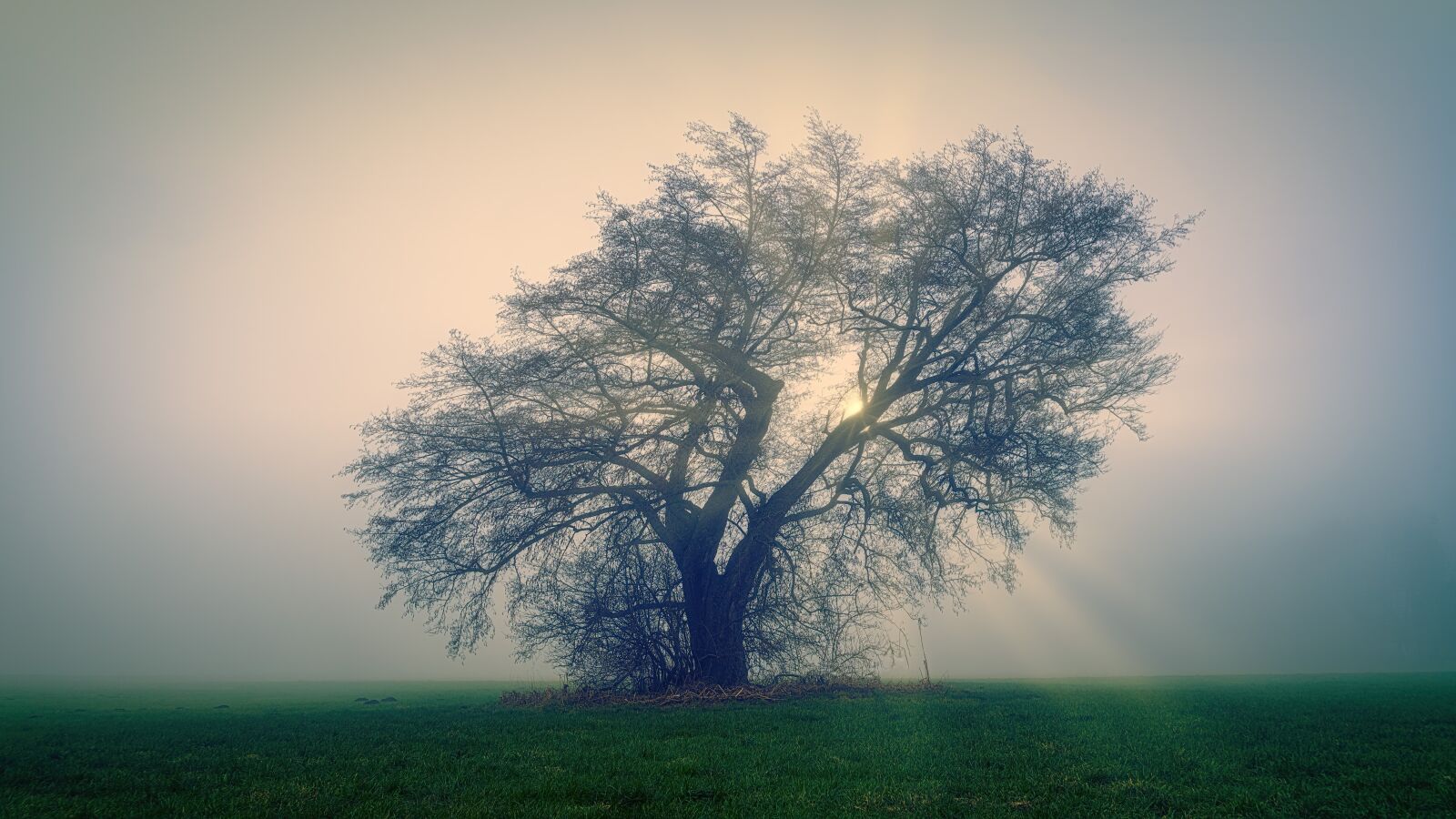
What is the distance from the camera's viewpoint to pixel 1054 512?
59.0 ft

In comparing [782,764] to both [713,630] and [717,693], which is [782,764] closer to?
[717,693]

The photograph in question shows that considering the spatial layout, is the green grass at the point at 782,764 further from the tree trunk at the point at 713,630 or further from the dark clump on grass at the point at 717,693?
the tree trunk at the point at 713,630

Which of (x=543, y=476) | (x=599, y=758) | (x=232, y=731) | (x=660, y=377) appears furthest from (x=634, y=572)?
(x=599, y=758)

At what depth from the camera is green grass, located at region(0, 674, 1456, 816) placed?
19.9 feet

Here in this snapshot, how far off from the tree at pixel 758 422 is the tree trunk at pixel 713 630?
2.3 inches

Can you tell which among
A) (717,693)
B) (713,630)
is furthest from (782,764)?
(713,630)

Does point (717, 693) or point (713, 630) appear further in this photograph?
point (713, 630)

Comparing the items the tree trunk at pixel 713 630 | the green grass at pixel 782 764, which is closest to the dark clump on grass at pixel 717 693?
the tree trunk at pixel 713 630

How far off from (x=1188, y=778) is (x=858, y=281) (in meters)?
12.9

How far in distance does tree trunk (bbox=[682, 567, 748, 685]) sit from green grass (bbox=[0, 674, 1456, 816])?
185 inches

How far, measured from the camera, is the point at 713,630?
1797cm

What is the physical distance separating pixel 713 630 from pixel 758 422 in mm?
5383

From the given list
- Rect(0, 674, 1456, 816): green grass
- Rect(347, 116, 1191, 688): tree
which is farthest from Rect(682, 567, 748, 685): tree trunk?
Rect(0, 674, 1456, 816): green grass

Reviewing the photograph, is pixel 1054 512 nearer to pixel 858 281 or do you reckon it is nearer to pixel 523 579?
pixel 858 281
